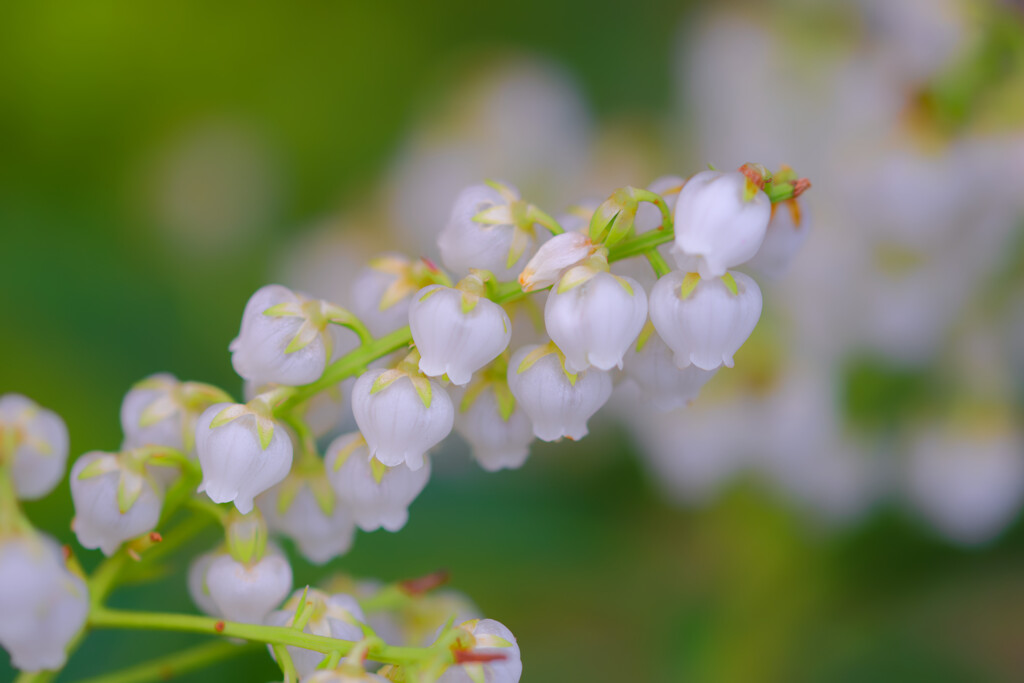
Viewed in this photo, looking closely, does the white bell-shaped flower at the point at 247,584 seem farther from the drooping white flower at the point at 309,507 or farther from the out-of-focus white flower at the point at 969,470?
the out-of-focus white flower at the point at 969,470

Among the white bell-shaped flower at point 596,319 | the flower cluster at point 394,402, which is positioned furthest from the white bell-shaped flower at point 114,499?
the white bell-shaped flower at point 596,319

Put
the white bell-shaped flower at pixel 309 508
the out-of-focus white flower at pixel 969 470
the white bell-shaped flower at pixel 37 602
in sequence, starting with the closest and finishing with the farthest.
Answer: the white bell-shaped flower at pixel 37 602 → the white bell-shaped flower at pixel 309 508 → the out-of-focus white flower at pixel 969 470

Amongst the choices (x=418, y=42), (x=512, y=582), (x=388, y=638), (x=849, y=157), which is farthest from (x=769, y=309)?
(x=418, y=42)

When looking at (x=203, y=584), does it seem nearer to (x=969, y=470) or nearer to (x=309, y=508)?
(x=309, y=508)

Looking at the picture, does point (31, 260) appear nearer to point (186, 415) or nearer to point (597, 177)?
point (597, 177)

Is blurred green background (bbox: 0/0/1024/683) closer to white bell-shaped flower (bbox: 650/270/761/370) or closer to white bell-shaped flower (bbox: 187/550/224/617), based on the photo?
white bell-shaped flower (bbox: 187/550/224/617)

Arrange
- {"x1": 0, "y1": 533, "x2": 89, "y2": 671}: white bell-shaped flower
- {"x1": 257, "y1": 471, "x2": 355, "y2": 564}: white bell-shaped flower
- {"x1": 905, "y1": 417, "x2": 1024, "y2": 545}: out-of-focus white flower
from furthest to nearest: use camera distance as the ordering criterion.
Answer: {"x1": 905, "y1": 417, "x2": 1024, "y2": 545}: out-of-focus white flower → {"x1": 257, "y1": 471, "x2": 355, "y2": 564}: white bell-shaped flower → {"x1": 0, "y1": 533, "x2": 89, "y2": 671}: white bell-shaped flower

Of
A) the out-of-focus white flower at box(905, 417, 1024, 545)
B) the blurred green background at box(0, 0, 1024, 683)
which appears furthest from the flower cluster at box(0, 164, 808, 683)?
the out-of-focus white flower at box(905, 417, 1024, 545)

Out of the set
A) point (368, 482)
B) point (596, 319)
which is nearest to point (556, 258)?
point (596, 319)
